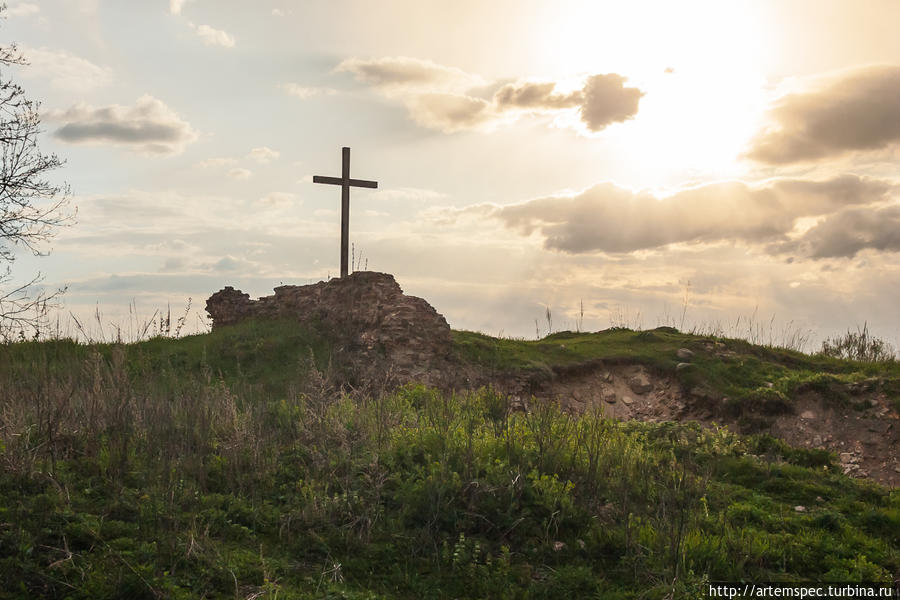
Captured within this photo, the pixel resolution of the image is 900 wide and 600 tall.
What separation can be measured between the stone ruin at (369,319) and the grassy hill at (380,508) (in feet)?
15.9

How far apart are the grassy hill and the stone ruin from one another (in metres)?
4.86

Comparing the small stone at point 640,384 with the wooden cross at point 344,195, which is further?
the wooden cross at point 344,195

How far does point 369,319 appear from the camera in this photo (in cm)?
1564

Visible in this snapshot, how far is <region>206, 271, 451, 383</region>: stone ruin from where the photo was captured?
14.5 metres

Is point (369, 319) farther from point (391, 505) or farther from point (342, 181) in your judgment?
point (391, 505)

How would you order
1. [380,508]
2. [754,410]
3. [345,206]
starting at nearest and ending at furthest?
[380,508] < [754,410] < [345,206]

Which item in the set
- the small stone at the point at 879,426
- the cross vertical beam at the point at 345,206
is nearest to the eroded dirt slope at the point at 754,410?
the small stone at the point at 879,426

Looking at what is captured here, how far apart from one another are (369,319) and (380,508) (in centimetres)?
926

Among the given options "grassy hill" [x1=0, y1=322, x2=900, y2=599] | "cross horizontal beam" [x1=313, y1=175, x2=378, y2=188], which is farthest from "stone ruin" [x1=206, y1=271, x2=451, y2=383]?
"grassy hill" [x1=0, y1=322, x2=900, y2=599]

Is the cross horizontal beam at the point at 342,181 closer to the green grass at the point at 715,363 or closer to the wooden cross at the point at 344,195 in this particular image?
the wooden cross at the point at 344,195

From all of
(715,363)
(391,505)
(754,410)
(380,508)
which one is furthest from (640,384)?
(380,508)

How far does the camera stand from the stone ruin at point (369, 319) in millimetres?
14477

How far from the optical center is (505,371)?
15.1 metres

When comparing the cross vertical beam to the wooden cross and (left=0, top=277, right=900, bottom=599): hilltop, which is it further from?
(left=0, top=277, right=900, bottom=599): hilltop
